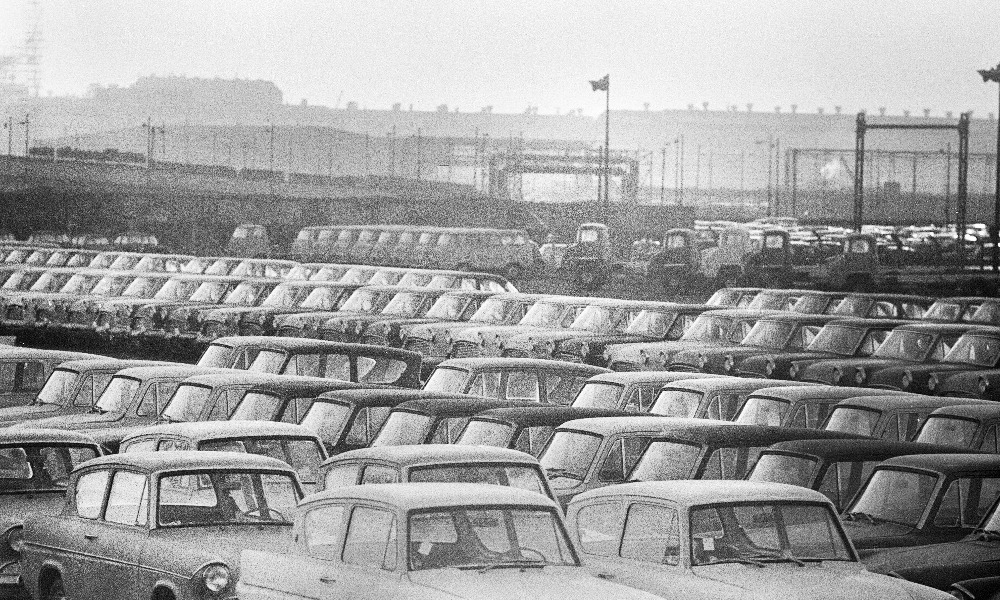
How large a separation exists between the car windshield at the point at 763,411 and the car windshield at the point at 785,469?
3.55 m

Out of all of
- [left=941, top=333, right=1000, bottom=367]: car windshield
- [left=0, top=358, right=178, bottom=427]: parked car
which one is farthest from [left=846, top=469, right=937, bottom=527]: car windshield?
[left=941, top=333, right=1000, bottom=367]: car windshield

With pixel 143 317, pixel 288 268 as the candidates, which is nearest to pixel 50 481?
pixel 143 317

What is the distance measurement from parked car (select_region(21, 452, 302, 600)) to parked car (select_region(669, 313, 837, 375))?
518 inches

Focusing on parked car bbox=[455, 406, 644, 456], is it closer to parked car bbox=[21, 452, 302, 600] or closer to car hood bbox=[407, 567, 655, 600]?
parked car bbox=[21, 452, 302, 600]

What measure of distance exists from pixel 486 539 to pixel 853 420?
25.2ft

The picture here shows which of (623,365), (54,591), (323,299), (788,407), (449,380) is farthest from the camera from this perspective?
(323,299)

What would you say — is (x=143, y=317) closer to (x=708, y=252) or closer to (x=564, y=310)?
(x=564, y=310)

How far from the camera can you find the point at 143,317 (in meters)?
34.8

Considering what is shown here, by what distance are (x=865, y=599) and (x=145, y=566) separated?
4.29 metres

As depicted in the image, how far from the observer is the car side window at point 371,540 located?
28.3 feet

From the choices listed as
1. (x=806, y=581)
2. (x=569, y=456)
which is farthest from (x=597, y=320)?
(x=806, y=581)

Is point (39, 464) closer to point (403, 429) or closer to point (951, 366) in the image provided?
point (403, 429)

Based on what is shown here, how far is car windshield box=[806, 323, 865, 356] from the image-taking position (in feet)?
80.5

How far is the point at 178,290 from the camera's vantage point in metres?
37.3
